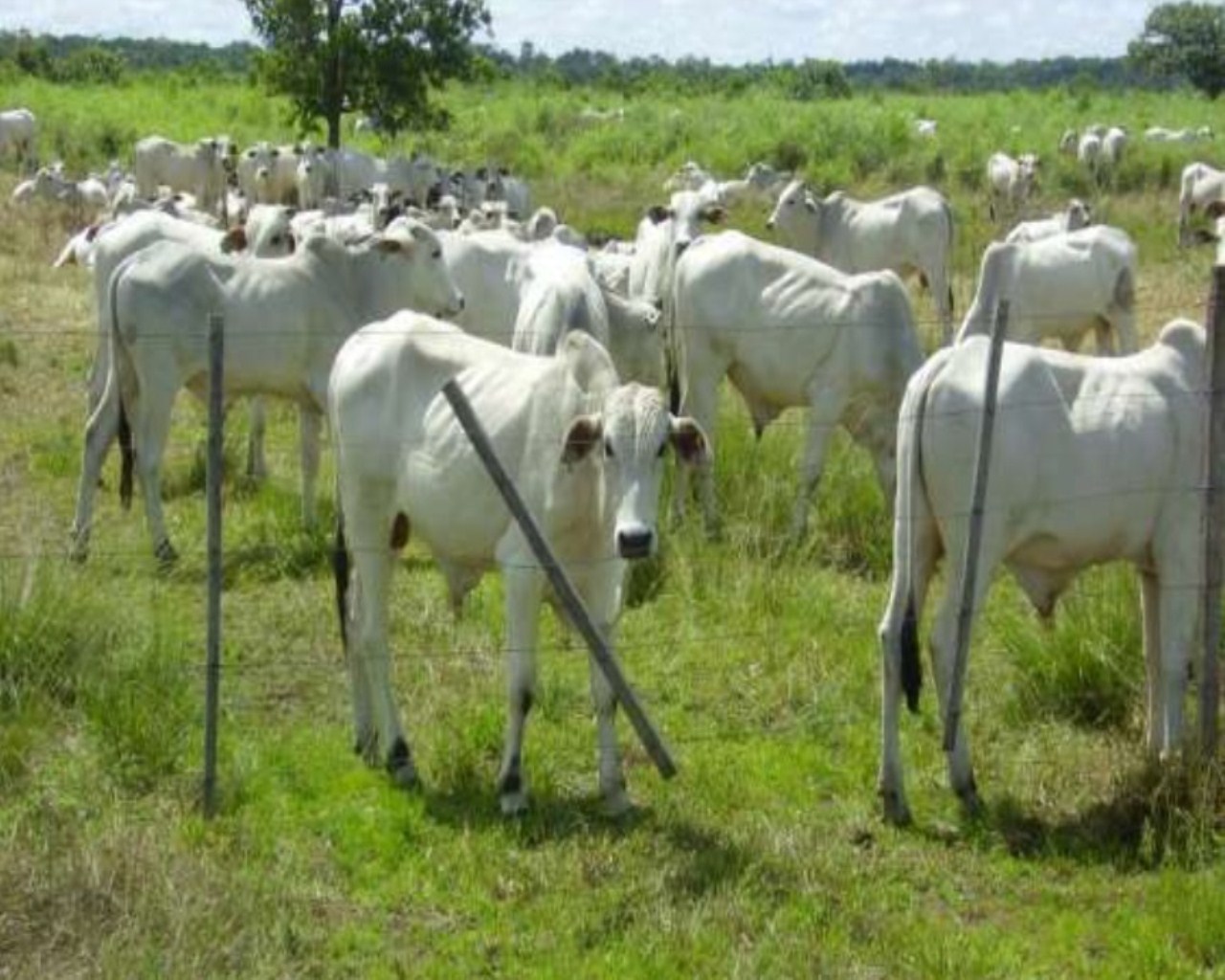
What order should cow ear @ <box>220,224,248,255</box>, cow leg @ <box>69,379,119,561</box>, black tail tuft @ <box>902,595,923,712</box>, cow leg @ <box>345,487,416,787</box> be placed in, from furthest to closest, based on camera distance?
cow ear @ <box>220,224,248,255</box>
cow leg @ <box>69,379,119,561</box>
cow leg @ <box>345,487,416,787</box>
black tail tuft @ <box>902,595,923,712</box>

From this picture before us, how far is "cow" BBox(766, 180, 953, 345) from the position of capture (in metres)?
20.3

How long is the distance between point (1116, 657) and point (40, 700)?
182 inches

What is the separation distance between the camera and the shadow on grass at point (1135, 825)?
6.84 metres

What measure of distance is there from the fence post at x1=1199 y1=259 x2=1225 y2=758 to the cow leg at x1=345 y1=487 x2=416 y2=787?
3.17 metres

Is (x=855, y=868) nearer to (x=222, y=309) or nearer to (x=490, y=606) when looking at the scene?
(x=490, y=606)

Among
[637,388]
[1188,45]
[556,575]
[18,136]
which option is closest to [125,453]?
[556,575]

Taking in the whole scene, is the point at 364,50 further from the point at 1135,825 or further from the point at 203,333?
the point at 1135,825

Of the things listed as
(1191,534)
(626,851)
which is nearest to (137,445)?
(626,851)

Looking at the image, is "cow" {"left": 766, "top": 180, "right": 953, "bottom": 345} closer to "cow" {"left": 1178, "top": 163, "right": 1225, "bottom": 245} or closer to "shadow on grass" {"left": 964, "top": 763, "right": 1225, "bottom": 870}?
"cow" {"left": 1178, "top": 163, "right": 1225, "bottom": 245}

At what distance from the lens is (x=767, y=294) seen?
12406 mm

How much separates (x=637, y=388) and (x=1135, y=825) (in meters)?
2.49

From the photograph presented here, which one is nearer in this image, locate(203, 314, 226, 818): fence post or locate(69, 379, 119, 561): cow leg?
locate(203, 314, 226, 818): fence post

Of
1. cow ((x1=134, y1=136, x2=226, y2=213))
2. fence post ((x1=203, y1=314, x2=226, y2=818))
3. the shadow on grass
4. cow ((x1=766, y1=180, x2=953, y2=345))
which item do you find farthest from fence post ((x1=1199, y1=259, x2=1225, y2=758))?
cow ((x1=134, y1=136, x2=226, y2=213))

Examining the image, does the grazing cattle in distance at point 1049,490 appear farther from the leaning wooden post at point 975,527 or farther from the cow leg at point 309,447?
the cow leg at point 309,447
